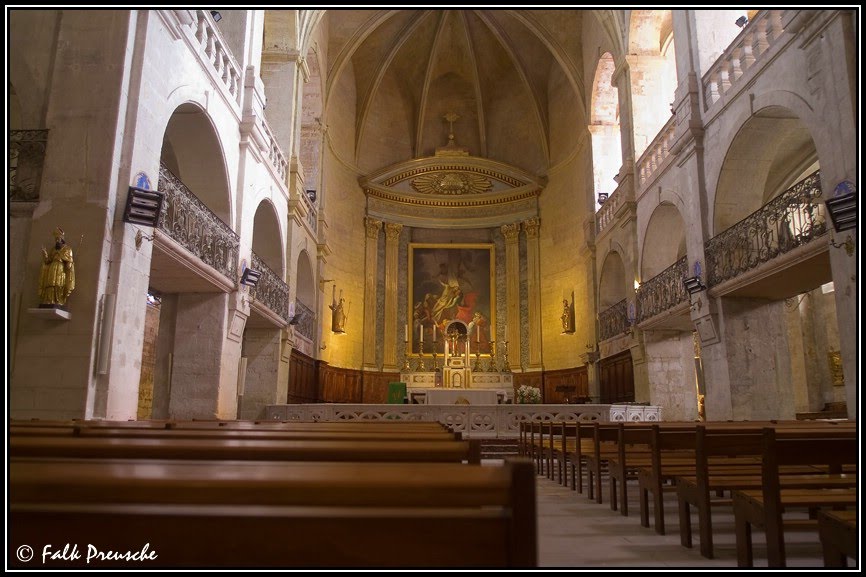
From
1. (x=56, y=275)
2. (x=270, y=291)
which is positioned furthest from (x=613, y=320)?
(x=56, y=275)

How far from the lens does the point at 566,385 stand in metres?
19.4

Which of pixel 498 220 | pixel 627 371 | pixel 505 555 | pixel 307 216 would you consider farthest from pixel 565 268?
pixel 505 555

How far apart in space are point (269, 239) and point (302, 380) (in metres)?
4.49

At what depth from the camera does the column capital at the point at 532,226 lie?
22.8 metres

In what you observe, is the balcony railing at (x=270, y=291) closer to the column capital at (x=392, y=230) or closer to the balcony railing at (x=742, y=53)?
the column capital at (x=392, y=230)

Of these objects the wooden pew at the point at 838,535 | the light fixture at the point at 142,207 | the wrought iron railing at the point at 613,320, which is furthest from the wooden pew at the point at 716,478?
the wrought iron railing at the point at 613,320

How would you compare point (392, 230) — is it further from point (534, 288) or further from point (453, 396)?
point (453, 396)

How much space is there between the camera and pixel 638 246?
15062 mm

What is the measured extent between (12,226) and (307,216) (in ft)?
35.9

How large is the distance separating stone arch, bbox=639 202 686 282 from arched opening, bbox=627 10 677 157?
2.11 metres

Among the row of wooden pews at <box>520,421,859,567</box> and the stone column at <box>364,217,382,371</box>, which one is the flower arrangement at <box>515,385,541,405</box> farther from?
the row of wooden pews at <box>520,421,859,567</box>

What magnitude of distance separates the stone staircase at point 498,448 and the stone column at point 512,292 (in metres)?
9.80
